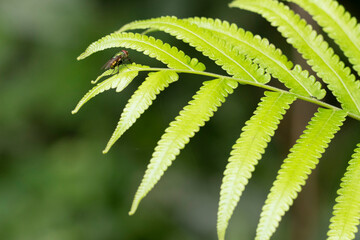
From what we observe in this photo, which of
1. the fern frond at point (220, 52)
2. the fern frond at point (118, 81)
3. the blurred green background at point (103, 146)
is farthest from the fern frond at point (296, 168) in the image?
the blurred green background at point (103, 146)

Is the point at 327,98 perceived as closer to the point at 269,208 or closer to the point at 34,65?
the point at 34,65

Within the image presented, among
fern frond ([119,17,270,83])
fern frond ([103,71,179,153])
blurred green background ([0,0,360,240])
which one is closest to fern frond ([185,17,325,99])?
fern frond ([119,17,270,83])

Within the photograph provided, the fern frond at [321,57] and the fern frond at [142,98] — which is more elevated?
the fern frond at [321,57]

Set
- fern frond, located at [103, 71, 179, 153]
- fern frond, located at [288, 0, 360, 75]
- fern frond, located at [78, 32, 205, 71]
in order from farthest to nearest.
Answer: fern frond, located at [288, 0, 360, 75], fern frond, located at [78, 32, 205, 71], fern frond, located at [103, 71, 179, 153]

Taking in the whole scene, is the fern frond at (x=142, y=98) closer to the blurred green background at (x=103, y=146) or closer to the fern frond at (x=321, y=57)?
the fern frond at (x=321, y=57)

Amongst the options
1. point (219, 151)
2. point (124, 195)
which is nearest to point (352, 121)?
point (219, 151)

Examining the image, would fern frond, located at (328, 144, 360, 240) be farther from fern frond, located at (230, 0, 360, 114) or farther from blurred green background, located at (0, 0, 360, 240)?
blurred green background, located at (0, 0, 360, 240)

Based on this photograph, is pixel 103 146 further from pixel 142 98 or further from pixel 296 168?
pixel 296 168
